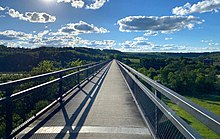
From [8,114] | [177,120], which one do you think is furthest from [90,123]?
[177,120]

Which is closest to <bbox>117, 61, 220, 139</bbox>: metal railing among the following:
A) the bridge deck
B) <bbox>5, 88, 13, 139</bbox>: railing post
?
the bridge deck

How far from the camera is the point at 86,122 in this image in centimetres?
698

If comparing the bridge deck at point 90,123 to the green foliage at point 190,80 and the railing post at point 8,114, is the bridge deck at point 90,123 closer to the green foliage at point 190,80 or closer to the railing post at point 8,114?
the railing post at point 8,114

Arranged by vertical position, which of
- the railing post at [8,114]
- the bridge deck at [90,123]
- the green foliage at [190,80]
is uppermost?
the railing post at [8,114]

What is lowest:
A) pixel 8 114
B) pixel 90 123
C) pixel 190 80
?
pixel 190 80

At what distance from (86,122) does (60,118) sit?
848 millimetres

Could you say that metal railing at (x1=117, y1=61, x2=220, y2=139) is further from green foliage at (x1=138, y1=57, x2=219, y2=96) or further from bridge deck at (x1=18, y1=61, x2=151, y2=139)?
green foliage at (x1=138, y1=57, x2=219, y2=96)

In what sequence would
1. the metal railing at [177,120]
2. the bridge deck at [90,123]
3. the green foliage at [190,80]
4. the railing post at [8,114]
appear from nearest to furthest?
the metal railing at [177,120], the railing post at [8,114], the bridge deck at [90,123], the green foliage at [190,80]

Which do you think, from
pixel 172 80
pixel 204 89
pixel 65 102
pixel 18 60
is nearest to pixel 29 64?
pixel 18 60

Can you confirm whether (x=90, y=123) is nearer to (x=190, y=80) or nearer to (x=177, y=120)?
(x=177, y=120)

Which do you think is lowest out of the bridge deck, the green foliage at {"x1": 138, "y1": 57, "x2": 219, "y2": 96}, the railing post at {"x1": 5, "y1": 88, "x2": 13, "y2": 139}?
the green foliage at {"x1": 138, "y1": 57, "x2": 219, "y2": 96}

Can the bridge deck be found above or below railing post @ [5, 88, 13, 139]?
below

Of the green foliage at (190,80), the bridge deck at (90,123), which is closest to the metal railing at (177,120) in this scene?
the bridge deck at (90,123)

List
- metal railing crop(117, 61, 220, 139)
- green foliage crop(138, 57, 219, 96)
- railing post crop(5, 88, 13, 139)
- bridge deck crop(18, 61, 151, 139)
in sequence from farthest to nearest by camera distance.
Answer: green foliage crop(138, 57, 219, 96) < bridge deck crop(18, 61, 151, 139) < railing post crop(5, 88, 13, 139) < metal railing crop(117, 61, 220, 139)
